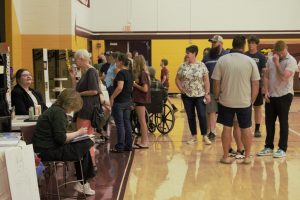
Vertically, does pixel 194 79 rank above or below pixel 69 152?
above

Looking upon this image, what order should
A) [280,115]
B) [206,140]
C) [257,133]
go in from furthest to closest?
[257,133], [206,140], [280,115]

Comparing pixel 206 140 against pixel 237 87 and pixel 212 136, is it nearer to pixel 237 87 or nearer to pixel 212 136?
pixel 212 136

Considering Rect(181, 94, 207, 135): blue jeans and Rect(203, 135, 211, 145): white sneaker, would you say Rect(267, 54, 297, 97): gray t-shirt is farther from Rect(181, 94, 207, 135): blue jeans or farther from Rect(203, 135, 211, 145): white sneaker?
Rect(203, 135, 211, 145): white sneaker

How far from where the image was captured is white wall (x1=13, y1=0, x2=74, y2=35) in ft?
33.3

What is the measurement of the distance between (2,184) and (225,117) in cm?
335

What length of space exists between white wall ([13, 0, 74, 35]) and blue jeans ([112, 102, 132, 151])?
12.2 feet

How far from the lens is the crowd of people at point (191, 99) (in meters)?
4.80

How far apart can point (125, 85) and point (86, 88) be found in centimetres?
119

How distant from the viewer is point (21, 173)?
3.92 metres

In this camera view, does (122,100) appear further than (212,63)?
No

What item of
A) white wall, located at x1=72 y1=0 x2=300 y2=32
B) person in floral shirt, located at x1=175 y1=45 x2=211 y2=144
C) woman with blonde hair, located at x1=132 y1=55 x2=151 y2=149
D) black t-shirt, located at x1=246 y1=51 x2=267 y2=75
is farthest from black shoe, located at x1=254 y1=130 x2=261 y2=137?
white wall, located at x1=72 y1=0 x2=300 y2=32

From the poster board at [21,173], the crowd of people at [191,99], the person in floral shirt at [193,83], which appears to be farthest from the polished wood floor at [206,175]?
the poster board at [21,173]

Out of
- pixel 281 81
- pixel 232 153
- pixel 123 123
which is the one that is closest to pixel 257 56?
pixel 281 81

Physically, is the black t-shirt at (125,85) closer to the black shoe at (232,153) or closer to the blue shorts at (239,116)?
the blue shorts at (239,116)
